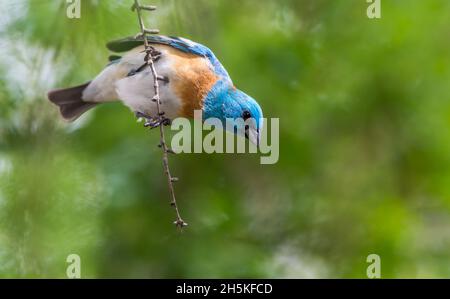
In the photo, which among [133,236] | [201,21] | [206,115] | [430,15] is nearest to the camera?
[201,21]

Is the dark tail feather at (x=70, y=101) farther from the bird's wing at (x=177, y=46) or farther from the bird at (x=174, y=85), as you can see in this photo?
the bird's wing at (x=177, y=46)

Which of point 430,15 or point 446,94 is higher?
point 430,15

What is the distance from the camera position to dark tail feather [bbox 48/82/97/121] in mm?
3762

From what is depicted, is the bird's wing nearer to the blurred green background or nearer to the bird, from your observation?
the bird

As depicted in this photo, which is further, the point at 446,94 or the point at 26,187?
the point at 446,94

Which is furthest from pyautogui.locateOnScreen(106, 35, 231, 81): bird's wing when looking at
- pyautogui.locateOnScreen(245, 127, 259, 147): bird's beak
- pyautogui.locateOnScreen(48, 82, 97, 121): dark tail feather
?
pyautogui.locateOnScreen(48, 82, 97, 121): dark tail feather

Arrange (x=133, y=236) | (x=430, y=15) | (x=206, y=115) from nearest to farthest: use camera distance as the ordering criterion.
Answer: (x=206, y=115)
(x=133, y=236)
(x=430, y=15)

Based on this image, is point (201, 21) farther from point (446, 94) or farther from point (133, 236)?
point (446, 94)

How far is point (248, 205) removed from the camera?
539cm

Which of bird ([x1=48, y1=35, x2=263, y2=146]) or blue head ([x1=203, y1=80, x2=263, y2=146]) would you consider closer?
blue head ([x1=203, y1=80, x2=263, y2=146])

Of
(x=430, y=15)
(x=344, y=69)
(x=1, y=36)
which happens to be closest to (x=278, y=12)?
(x=344, y=69)

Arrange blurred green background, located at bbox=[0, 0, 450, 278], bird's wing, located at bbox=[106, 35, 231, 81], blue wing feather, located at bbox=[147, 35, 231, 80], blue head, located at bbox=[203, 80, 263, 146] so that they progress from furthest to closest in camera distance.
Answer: blurred green background, located at bbox=[0, 0, 450, 278] < blue wing feather, located at bbox=[147, 35, 231, 80] < blue head, located at bbox=[203, 80, 263, 146] < bird's wing, located at bbox=[106, 35, 231, 81]

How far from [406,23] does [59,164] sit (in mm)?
2878

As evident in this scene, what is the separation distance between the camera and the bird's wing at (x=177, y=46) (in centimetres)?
328
